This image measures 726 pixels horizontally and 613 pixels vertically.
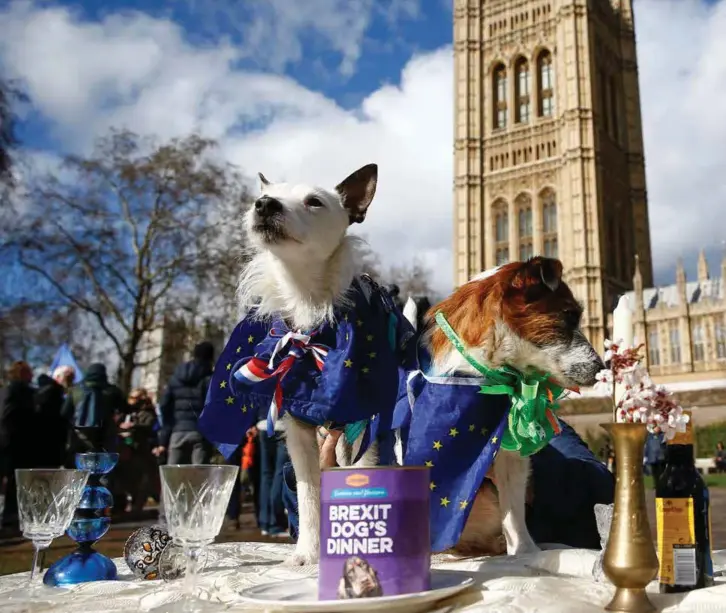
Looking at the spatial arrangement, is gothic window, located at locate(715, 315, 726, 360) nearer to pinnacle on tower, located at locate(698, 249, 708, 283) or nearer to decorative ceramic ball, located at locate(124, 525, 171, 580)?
pinnacle on tower, located at locate(698, 249, 708, 283)

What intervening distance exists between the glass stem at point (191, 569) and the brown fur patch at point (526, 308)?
2.98ft

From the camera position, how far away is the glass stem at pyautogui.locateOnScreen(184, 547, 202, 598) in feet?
4.26

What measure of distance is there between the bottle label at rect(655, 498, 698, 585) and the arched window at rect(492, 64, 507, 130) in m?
48.3

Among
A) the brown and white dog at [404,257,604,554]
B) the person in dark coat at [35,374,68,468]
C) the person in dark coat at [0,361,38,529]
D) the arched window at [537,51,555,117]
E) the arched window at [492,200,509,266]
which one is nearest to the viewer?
the brown and white dog at [404,257,604,554]

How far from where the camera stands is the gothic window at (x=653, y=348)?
40438 millimetres

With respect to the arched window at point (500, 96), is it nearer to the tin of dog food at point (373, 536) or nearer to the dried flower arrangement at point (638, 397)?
the dried flower arrangement at point (638, 397)

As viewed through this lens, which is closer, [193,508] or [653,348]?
[193,508]

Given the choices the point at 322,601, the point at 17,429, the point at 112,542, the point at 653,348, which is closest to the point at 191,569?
the point at 322,601

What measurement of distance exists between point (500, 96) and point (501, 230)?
9845mm

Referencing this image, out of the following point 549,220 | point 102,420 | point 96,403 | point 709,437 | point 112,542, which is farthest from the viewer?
point 549,220

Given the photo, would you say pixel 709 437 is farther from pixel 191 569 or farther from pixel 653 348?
pixel 653 348

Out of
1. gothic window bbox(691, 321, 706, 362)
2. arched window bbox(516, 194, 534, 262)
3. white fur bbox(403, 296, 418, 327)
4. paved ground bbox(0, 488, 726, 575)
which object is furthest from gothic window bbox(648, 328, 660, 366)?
white fur bbox(403, 296, 418, 327)

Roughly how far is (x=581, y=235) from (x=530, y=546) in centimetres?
4272

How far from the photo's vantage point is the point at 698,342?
39.2m
